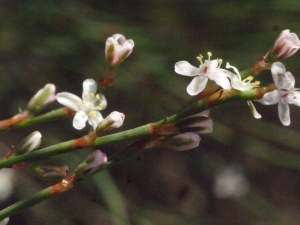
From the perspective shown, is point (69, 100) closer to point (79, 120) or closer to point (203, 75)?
point (79, 120)

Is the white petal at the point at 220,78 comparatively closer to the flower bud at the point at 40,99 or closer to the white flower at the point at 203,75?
the white flower at the point at 203,75

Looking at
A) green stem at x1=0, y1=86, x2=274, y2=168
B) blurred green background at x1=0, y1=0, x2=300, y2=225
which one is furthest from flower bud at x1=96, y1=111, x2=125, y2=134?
blurred green background at x1=0, y1=0, x2=300, y2=225

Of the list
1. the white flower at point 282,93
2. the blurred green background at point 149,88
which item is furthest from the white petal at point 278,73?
the blurred green background at point 149,88

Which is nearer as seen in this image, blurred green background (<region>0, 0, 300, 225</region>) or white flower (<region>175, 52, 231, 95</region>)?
white flower (<region>175, 52, 231, 95</region>)

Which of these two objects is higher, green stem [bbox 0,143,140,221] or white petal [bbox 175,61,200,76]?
white petal [bbox 175,61,200,76]

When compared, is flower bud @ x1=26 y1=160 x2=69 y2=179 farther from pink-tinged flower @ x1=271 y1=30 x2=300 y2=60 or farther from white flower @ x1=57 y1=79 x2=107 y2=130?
pink-tinged flower @ x1=271 y1=30 x2=300 y2=60

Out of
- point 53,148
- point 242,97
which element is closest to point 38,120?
point 53,148
